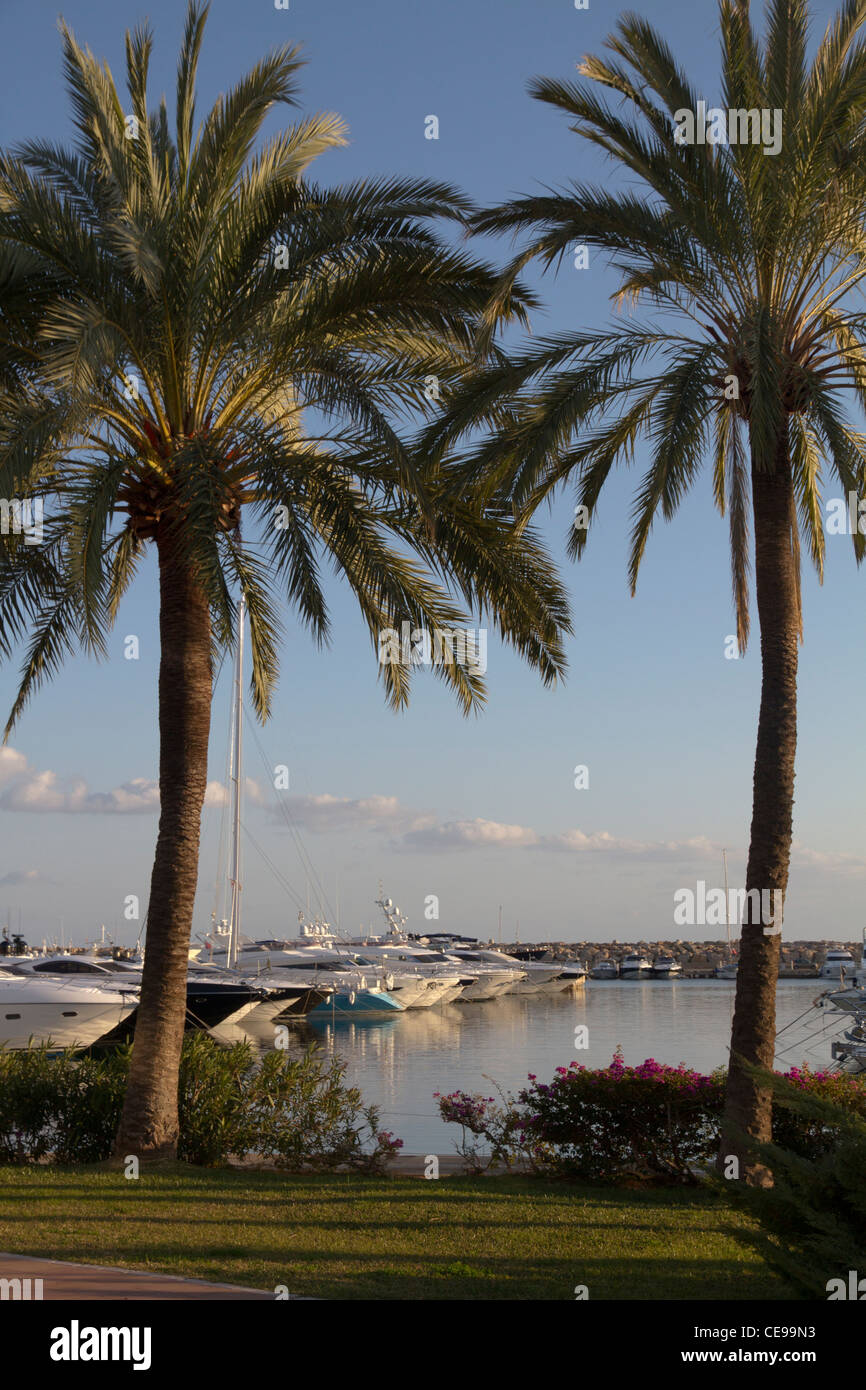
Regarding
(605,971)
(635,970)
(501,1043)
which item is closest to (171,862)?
(501,1043)

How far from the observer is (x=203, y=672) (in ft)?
45.9

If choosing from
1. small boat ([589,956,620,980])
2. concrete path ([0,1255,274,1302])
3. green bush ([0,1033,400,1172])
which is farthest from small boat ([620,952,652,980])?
concrete path ([0,1255,274,1302])

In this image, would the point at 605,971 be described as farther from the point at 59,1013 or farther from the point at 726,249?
the point at 726,249

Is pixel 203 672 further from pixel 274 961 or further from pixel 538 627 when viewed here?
pixel 274 961

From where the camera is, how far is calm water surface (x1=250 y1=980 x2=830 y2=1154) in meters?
26.5

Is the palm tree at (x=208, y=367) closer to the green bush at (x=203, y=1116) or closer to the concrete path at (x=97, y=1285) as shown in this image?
the green bush at (x=203, y=1116)

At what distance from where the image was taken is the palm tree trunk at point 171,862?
1298 centimetres

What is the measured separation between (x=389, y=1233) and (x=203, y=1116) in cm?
443

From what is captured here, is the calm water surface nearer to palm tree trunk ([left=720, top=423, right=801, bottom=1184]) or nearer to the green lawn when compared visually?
the green lawn

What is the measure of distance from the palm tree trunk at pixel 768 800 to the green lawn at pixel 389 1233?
1.13 metres

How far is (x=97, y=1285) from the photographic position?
7.48m

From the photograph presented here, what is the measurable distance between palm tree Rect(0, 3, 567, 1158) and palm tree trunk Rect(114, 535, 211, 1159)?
0.9 inches

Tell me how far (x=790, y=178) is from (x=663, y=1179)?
9931mm
